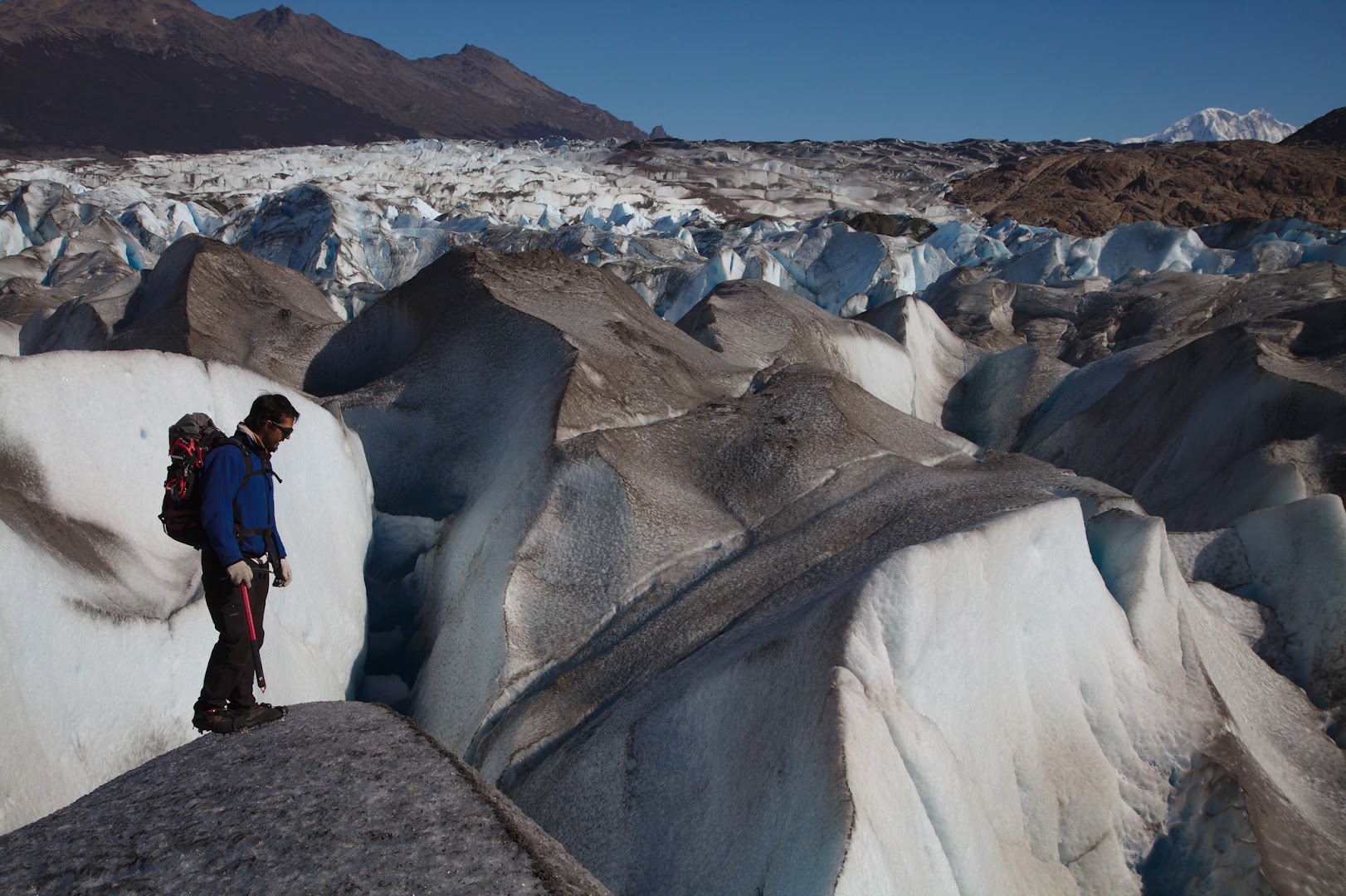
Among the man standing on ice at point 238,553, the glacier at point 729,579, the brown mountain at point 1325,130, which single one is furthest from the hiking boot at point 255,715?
the brown mountain at point 1325,130

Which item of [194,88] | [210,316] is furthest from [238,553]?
[194,88]

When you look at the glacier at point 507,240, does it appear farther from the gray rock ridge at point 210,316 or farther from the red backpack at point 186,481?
the red backpack at point 186,481

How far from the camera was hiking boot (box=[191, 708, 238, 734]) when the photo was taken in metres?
3.01

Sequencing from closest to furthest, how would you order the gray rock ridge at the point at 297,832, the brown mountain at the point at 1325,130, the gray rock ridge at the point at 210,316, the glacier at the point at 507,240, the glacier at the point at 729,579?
the gray rock ridge at the point at 297,832 < the glacier at the point at 729,579 < the gray rock ridge at the point at 210,316 < the glacier at the point at 507,240 < the brown mountain at the point at 1325,130

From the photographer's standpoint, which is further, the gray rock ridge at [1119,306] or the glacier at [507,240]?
the glacier at [507,240]

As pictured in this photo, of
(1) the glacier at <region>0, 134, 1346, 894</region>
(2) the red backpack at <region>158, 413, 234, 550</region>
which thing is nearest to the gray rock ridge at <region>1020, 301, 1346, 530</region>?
(1) the glacier at <region>0, 134, 1346, 894</region>

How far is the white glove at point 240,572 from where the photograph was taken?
2.94m

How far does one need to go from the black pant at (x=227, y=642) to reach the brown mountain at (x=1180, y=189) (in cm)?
4310

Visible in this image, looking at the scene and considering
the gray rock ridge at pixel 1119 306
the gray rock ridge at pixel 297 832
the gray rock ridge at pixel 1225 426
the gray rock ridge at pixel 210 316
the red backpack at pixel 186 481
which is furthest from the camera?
the gray rock ridge at pixel 1119 306

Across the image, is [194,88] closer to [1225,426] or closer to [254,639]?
[1225,426]

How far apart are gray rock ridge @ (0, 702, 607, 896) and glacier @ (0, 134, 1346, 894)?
814mm

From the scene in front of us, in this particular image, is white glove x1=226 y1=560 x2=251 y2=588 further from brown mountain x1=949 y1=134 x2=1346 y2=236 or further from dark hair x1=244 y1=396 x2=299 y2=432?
brown mountain x1=949 y1=134 x2=1346 y2=236

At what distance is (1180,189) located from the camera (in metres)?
44.3

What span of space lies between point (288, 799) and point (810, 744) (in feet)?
5.40
